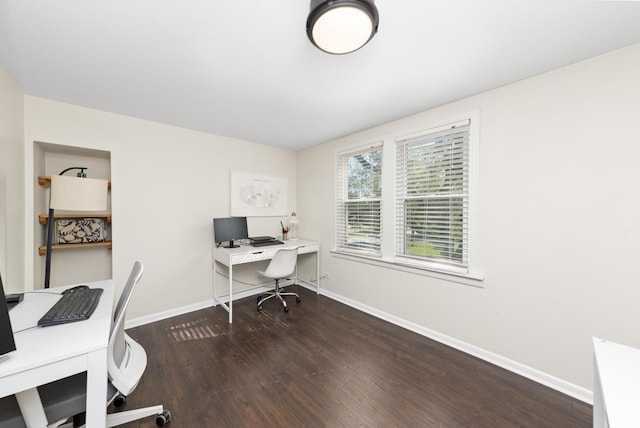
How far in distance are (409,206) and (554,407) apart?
1.87m

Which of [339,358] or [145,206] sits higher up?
[145,206]

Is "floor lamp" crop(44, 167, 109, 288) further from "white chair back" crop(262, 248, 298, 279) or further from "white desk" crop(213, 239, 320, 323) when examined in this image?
"white chair back" crop(262, 248, 298, 279)

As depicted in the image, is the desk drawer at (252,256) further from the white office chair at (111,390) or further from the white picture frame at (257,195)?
the white office chair at (111,390)

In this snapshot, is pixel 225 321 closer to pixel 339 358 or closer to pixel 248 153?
pixel 339 358

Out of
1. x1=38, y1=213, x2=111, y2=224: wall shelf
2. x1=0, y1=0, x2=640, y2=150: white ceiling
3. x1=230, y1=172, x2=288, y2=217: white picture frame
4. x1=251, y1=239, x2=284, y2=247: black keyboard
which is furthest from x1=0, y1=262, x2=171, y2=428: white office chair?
x1=230, y1=172, x2=288, y2=217: white picture frame

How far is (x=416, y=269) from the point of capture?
256 cm

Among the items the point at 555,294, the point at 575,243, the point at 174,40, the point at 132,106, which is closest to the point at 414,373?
the point at 555,294

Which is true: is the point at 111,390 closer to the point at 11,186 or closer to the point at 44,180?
the point at 11,186

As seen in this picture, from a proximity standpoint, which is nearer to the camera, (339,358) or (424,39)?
(424,39)

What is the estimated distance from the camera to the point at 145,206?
2719mm

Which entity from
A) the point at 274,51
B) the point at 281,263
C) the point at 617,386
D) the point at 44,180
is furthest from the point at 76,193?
the point at 617,386

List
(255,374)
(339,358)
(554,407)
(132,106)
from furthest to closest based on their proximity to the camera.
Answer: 1. (132,106)
2. (339,358)
3. (255,374)
4. (554,407)

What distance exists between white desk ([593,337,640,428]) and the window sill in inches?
42.3

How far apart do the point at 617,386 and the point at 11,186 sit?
3.62 metres
